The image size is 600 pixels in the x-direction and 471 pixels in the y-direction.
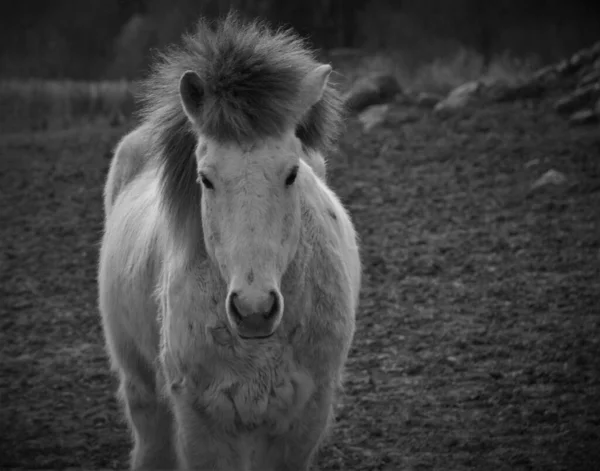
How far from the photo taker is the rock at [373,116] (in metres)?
12.2

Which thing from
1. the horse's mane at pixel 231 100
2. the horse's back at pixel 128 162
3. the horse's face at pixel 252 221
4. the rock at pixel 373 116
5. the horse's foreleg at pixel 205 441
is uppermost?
the horse's mane at pixel 231 100

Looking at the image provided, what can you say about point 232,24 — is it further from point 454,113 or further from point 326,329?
point 454,113

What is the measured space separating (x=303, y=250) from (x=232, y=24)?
120 cm

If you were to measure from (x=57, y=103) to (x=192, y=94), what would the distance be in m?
12.2

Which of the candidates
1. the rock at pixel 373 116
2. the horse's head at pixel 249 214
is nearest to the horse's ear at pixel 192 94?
the horse's head at pixel 249 214

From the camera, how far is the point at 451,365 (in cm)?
593

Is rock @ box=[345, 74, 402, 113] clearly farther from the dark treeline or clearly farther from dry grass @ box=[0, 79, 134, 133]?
dry grass @ box=[0, 79, 134, 133]

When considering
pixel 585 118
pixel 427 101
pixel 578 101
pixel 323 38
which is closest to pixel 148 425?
pixel 585 118

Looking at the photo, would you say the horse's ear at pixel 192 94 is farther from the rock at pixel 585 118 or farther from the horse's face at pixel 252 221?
the rock at pixel 585 118

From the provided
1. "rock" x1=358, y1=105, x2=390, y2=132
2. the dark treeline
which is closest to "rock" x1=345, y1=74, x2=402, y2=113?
"rock" x1=358, y1=105, x2=390, y2=132

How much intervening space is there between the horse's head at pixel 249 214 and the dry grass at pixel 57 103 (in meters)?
11.3

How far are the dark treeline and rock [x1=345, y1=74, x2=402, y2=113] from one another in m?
1.58

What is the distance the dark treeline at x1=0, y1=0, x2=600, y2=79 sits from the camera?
1391cm

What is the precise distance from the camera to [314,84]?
358cm
